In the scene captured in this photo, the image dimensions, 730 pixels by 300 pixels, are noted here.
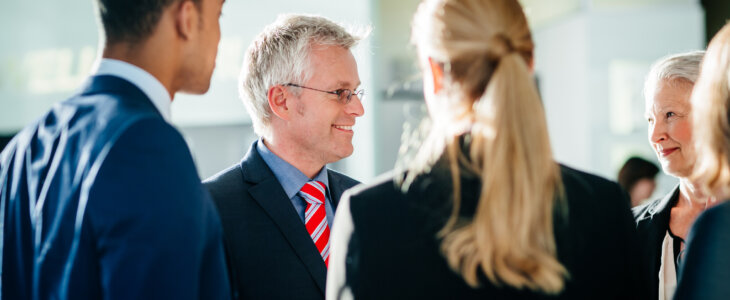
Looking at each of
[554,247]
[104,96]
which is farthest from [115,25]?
[554,247]

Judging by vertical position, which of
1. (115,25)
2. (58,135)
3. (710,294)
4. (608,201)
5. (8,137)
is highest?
(115,25)

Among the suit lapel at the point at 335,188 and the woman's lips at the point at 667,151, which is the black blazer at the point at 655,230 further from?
the suit lapel at the point at 335,188

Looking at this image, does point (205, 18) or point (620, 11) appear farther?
point (620, 11)

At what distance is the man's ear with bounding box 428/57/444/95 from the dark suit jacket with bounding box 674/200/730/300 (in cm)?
46

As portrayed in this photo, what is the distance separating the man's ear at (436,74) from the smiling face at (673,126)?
1125mm

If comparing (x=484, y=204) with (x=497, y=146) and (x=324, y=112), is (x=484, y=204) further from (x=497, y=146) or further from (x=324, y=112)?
(x=324, y=112)

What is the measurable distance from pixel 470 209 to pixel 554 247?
151 millimetres

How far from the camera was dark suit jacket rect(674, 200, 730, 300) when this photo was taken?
995 mm

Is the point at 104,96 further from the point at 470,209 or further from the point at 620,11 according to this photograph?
the point at 620,11

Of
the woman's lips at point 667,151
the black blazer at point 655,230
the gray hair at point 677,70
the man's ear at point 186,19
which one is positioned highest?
the man's ear at point 186,19

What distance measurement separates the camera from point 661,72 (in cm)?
198

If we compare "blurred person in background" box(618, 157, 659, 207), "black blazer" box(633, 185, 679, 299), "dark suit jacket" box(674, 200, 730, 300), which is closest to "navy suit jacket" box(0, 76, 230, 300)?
"dark suit jacket" box(674, 200, 730, 300)

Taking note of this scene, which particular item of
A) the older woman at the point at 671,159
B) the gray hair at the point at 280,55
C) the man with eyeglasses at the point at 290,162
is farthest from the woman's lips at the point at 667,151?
the gray hair at the point at 280,55

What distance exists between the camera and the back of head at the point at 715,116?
111 centimetres
